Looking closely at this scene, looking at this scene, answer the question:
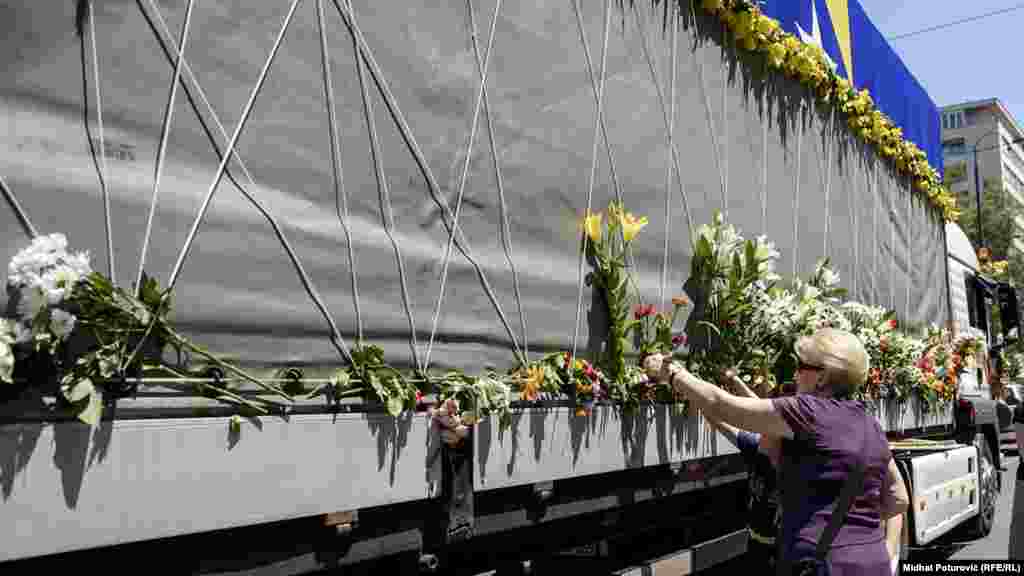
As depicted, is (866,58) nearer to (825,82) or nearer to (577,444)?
(825,82)

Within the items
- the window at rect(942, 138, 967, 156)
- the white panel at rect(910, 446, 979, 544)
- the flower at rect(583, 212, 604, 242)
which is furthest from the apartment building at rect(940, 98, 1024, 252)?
the flower at rect(583, 212, 604, 242)

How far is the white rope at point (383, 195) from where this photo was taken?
2537 mm

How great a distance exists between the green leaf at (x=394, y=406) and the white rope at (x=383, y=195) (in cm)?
23

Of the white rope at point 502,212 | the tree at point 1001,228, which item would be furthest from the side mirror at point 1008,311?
the tree at point 1001,228

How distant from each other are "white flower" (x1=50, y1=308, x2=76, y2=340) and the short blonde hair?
2050 millimetres

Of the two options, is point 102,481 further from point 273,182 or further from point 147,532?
point 273,182

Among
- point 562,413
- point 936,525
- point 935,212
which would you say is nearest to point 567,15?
point 562,413

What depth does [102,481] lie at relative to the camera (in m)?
1.76

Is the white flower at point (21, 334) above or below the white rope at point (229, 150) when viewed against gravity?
below

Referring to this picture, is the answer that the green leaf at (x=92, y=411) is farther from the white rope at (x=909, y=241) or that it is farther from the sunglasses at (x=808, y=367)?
the white rope at (x=909, y=241)

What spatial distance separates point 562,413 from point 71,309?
1.68m

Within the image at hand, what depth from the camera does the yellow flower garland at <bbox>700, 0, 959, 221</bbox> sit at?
453cm

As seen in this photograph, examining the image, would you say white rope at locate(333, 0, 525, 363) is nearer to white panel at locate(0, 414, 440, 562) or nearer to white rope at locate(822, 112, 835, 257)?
white panel at locate(0, 414, 440, 562)

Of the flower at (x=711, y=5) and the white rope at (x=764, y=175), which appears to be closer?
the flower at (x=711, y=5)
